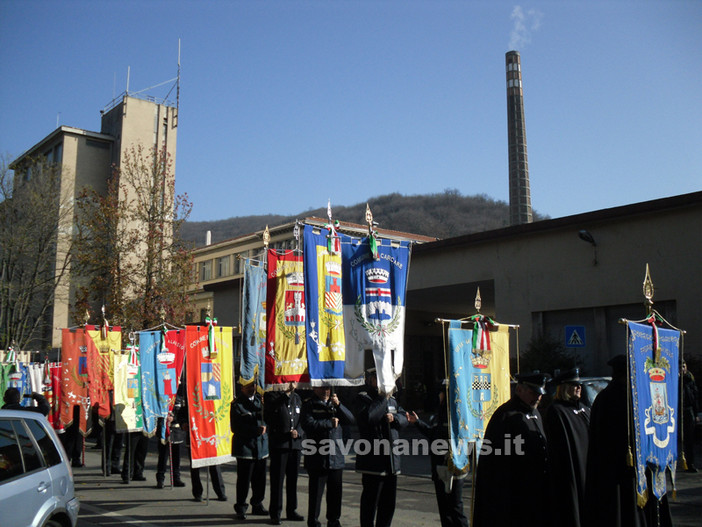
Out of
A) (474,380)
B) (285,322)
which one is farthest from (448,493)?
(285,322)

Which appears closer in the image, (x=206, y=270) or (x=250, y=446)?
(x=250, y=446)

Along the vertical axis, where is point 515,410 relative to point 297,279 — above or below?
below

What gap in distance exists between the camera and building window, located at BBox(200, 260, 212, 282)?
72.4 meters

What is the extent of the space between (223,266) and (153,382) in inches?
→ 2285

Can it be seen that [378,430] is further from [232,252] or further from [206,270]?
[206,270]

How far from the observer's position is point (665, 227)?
59.5 feet

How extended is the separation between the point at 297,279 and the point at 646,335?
5.39 meters

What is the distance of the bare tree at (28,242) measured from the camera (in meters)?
34.2

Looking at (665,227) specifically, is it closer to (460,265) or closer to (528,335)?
(528,335)

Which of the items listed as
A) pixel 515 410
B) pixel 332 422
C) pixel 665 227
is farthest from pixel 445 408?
pixel 665 227

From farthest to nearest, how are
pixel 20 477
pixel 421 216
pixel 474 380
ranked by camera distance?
pixel 421 216 < pixel 474 380 < pixel 20 477

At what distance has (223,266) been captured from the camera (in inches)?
2781

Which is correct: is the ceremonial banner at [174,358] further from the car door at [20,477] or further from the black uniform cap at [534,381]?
the black uniform cap at [534,381]

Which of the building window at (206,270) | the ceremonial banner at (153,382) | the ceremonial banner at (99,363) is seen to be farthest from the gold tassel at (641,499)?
the building window at (206,270)
